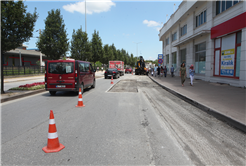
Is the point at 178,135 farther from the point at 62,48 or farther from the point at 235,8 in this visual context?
the point at 62,48

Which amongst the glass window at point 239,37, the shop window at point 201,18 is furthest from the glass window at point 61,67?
the shop window at point 201,18

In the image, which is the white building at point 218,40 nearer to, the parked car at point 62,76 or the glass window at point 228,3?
the glass window at point 228,3

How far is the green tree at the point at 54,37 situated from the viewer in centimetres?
2316

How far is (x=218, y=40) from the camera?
15.7 meters

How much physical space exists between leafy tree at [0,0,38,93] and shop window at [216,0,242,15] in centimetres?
1343

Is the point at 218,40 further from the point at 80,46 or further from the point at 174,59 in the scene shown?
the point at 80,46

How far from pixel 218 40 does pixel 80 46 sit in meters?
20.3

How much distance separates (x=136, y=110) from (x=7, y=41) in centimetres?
765

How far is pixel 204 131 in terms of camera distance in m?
4.49

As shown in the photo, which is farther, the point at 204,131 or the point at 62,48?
the point at 62,48

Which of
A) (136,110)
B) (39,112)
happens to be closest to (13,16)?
(39,112)

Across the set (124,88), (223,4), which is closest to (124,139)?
(124,88)

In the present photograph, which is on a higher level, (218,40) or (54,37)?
(54,37)

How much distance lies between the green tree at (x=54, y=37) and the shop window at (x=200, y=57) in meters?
16.2
